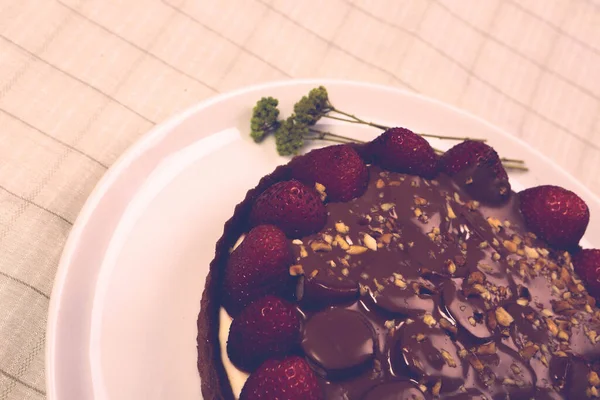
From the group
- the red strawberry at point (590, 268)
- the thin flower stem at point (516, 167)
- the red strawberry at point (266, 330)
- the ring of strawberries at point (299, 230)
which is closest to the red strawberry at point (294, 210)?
the ring of strawberries at point (299, 230)

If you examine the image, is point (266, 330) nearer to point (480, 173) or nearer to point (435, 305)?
point (435, 305)

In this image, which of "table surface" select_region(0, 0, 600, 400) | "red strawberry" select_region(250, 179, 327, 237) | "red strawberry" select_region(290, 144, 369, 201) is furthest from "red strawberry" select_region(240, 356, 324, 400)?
"table surface" select_region(0, 0, 600, 400)

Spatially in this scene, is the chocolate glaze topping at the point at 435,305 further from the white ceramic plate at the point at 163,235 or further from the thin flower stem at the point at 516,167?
the thin flower stem at the point at 516,167

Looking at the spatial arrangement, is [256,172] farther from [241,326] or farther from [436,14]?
[436,14]

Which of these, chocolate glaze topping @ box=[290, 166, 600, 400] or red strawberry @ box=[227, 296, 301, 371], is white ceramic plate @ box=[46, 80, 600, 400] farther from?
chocolate glaze topping @ box=[290, 166, 600, 400]

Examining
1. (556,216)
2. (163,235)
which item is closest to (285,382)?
(163,235)
